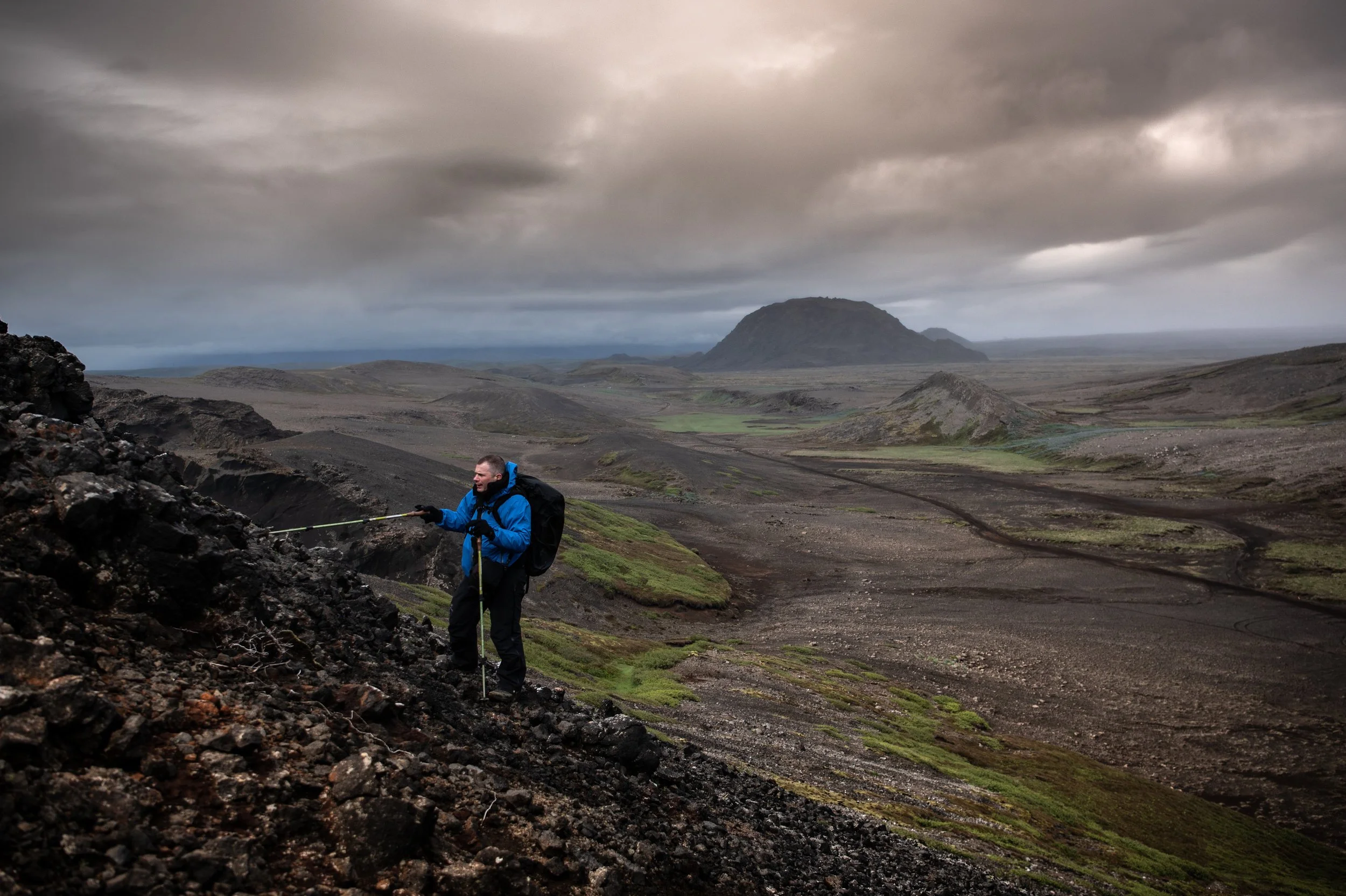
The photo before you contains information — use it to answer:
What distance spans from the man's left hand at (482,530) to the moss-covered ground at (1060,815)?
10316 mm

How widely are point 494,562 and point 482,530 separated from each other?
690 mm

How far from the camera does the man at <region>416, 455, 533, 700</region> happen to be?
42.2 ft

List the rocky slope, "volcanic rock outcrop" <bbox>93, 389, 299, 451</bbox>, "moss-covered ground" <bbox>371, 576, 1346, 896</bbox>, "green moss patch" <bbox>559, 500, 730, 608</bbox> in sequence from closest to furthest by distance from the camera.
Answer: the rocky slope
"moss-covered ground" <bbox>371, 576, 1346, 896</bbox>
"green moss patch" <bbox>559, 500, 730, 608</bbox>
"volcanic rock outcrop" <bbox>93, 389, 299, 451</bbox>

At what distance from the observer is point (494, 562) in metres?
13.1

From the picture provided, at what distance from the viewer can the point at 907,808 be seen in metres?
20.1

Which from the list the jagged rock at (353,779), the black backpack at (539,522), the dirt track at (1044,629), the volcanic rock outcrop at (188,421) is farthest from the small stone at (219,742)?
the volcanic rock outcrop at (188,421)

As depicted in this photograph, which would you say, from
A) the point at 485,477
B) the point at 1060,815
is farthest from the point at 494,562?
the point at 1060,815

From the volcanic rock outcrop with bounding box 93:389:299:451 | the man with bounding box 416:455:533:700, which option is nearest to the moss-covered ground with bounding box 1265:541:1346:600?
the man with bounding box 416:455:533:700

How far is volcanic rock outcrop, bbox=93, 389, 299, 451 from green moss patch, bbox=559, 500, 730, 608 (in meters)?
39.0

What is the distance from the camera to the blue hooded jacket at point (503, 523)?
42.1 feet

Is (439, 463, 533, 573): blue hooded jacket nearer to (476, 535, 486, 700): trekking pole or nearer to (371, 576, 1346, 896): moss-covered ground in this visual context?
(476, 535, 486, 700): trekking pole

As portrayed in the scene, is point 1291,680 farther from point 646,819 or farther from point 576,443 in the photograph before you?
point 576,443

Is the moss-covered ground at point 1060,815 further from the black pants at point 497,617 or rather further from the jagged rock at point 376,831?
the jagged rock at point 376,831

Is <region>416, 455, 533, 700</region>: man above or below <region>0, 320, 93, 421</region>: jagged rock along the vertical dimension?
below
